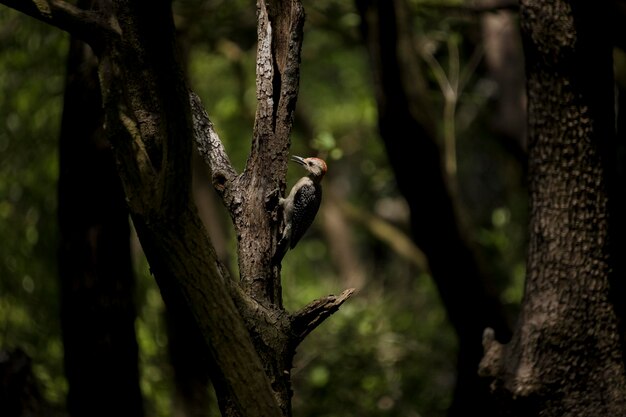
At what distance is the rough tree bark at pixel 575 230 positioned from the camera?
442 cm

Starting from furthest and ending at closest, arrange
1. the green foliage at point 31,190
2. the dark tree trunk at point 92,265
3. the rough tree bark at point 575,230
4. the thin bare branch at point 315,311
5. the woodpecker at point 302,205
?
the green foliage at point 31,190
the dark tree trunk at point 92,265
the rough tree bark at point 575,230
the woodpecker at point 302,205
the thin bare branch at point 315,311

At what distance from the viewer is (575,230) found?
4.47 meters

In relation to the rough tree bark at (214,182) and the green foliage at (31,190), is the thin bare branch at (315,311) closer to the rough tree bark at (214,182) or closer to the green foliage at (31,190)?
the rough tree bark at (214,182)

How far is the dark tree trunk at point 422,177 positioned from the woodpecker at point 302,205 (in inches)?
20.8

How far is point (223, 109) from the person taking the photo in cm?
943

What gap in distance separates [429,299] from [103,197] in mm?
5692

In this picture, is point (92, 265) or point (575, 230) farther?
point (92, 265)

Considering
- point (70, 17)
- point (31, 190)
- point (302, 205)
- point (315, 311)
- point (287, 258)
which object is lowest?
point (315, 311)

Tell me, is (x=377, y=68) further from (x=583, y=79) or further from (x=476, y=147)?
(x=476, y=147)

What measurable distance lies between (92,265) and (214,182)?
5.30 ft

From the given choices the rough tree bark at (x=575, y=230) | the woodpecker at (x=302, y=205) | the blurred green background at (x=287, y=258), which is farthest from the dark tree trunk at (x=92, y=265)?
the rough tree bark at (x=575, y=230)

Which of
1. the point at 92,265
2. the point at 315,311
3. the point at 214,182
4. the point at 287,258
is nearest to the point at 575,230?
the point at 315,311

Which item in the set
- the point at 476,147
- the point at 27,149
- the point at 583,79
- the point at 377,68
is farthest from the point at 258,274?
the point at 476,147

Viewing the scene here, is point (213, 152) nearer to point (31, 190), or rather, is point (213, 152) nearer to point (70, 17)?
point (70, 17)
